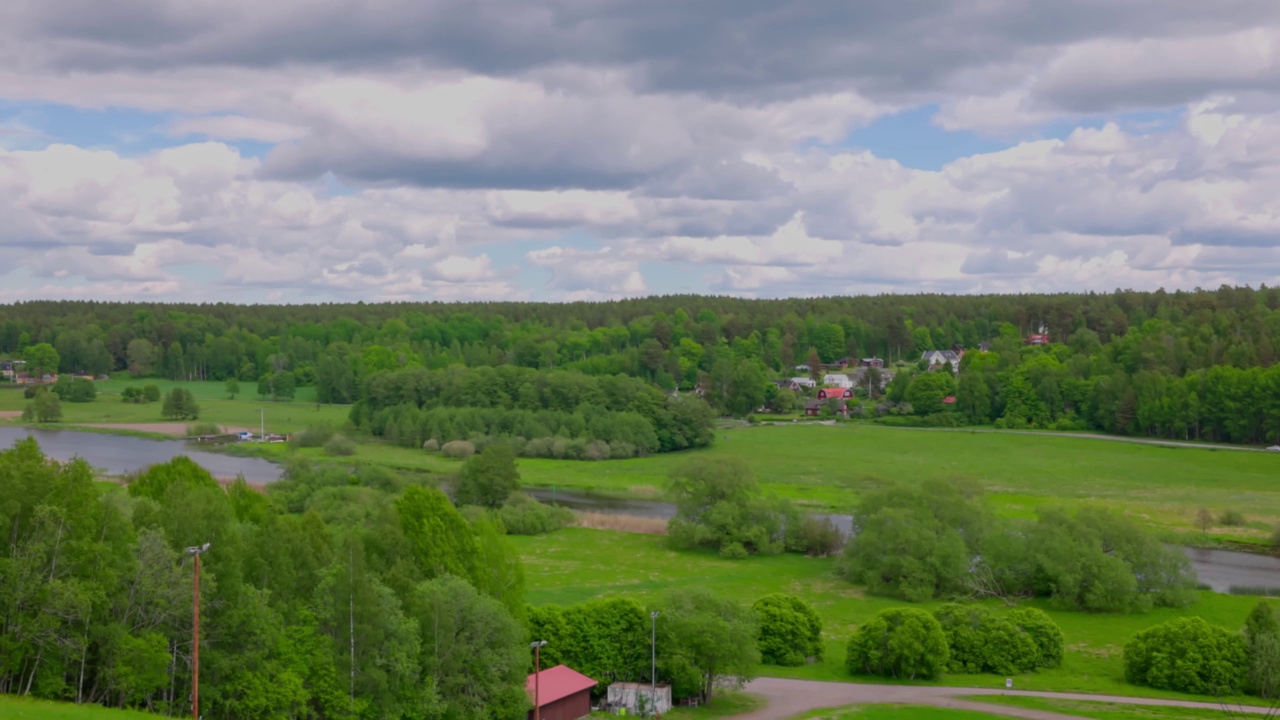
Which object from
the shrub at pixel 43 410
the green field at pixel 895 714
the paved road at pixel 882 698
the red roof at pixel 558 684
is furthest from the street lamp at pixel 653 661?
the shrub at pixel 43 410

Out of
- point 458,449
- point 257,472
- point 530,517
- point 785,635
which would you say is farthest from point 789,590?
point 458,449

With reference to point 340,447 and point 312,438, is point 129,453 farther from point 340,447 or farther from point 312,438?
point 340,447

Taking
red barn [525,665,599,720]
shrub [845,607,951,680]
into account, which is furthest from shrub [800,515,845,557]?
red barn [525,665,599,720]

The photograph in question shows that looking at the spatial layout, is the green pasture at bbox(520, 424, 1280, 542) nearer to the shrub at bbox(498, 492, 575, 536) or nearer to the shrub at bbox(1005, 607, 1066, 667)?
the shrub at bbox(498, 492, 575, 536)

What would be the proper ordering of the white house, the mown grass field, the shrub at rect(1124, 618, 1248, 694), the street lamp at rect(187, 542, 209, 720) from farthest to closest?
the white house → the mown grass field → the shrub at rect(1124, 618, 1248, 694) → the street lamp at rect(187, 542, 209, 720)

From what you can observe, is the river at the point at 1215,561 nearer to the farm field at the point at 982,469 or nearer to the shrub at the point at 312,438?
the farm field at the point at 982,469

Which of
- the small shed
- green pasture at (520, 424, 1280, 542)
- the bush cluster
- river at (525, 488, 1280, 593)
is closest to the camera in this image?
the small shed

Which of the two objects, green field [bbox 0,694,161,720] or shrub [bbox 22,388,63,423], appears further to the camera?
shrub [bbox 22,388,63,423]
